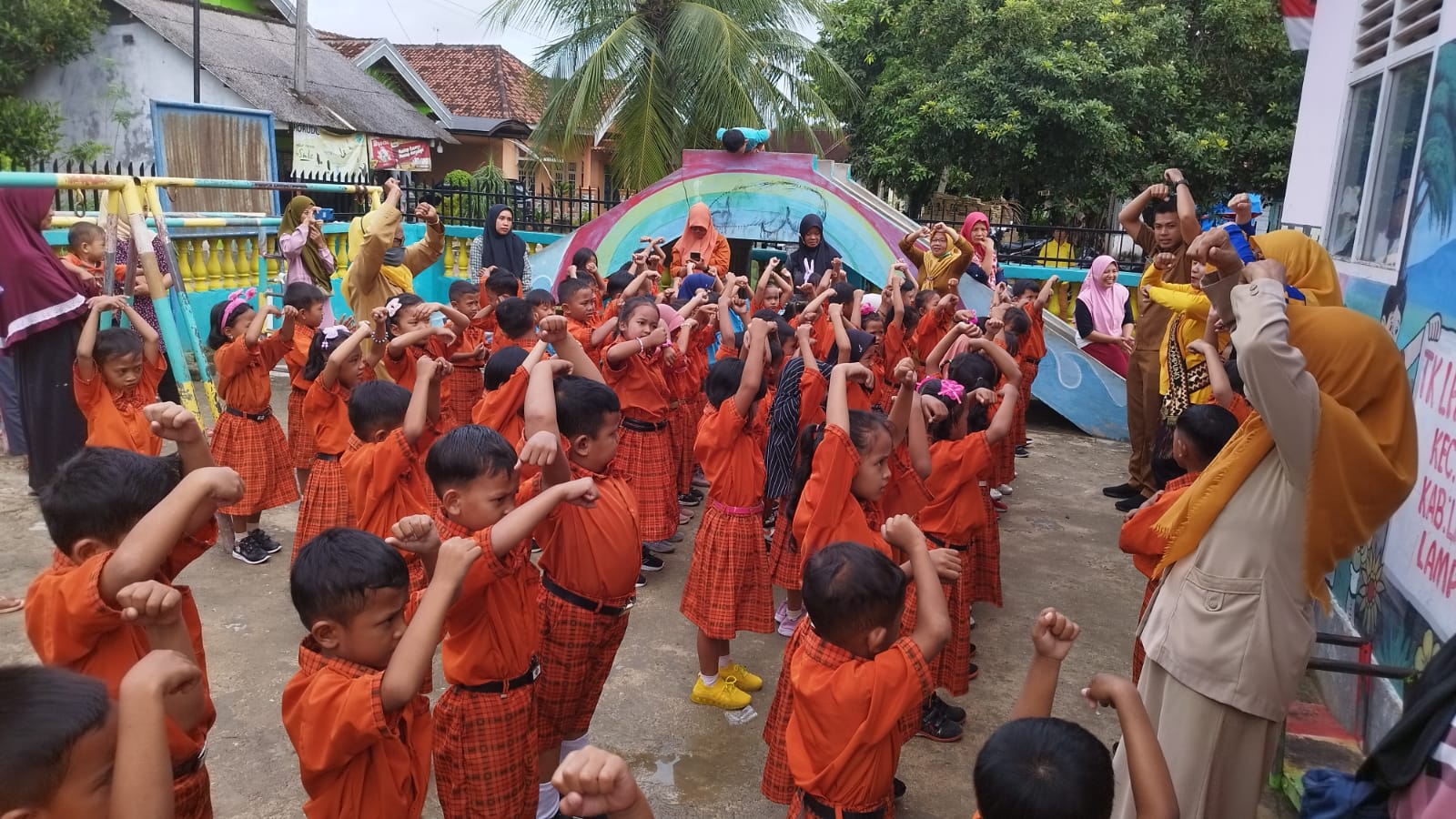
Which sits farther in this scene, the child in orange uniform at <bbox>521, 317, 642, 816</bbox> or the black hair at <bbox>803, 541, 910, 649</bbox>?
the child in orange uniform at <bbox>521, 317, 642, 816</bbox>

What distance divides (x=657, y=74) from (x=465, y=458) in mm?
12269

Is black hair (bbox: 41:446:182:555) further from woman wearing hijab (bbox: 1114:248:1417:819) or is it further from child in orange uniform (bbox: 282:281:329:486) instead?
child in orange uniform (bbox: 282:281:329:486)

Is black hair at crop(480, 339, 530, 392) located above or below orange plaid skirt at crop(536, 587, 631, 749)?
above

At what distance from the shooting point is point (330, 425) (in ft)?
14.1

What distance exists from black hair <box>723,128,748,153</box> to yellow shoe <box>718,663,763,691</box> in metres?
7.27

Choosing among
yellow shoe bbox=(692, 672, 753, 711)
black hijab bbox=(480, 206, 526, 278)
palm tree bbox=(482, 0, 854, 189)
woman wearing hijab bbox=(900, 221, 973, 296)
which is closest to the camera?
yellow shoe bbox=(692, 672, 753, 711)

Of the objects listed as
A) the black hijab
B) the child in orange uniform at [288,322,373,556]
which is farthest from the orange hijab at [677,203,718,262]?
the child in orange uniform at [288,322,373,556]

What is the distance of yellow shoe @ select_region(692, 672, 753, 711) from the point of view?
3.58m

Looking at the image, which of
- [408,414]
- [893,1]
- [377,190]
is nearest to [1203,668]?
[408,414]

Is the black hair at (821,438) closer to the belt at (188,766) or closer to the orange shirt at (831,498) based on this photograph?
the orange shirt at (831,498)

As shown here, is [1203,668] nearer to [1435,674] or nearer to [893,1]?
[1435,674]

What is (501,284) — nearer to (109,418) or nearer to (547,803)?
(109,418)

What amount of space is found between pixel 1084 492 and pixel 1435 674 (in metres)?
5.40

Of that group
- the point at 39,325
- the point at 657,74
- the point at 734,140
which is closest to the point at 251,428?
the point at 39,325
